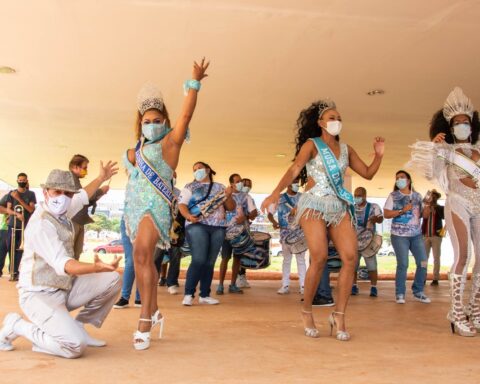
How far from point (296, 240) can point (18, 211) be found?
455 centimetres

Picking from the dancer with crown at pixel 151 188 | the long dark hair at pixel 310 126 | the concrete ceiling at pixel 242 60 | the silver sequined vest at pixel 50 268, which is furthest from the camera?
the concrete ceiling at pixel 242 60

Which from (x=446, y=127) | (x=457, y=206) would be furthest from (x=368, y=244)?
(x=457, y=206)

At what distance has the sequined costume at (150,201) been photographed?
3768 millimetres

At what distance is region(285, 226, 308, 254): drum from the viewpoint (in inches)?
291

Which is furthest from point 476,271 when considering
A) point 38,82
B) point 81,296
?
point 38,82

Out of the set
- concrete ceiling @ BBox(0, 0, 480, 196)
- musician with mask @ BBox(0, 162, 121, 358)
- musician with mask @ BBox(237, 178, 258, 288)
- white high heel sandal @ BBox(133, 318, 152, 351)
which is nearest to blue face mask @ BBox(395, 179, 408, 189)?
concrete ceiling @ BBox(0, 0, 480, 196)

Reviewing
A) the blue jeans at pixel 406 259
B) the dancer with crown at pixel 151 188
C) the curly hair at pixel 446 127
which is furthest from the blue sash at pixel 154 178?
the blue jeans at pixel 406 259

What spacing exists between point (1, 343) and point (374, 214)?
5.56 metres

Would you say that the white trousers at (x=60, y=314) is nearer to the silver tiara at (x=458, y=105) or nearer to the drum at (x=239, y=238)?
the silver tiara at (x=458, y=105)

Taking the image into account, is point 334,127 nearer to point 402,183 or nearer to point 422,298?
point 402,183

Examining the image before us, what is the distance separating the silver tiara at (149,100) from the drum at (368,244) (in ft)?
14.2

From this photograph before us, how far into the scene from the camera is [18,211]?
8734 mm

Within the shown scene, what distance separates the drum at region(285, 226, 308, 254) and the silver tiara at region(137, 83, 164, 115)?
150 inches

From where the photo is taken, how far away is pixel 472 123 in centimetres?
473
